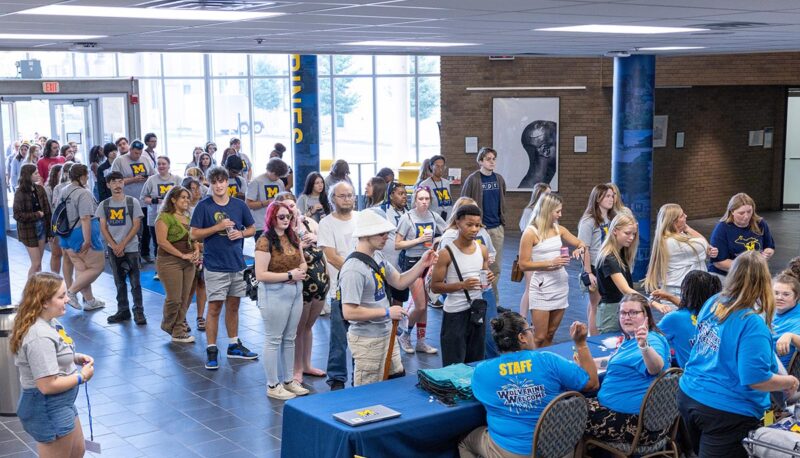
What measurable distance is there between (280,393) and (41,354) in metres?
2.82

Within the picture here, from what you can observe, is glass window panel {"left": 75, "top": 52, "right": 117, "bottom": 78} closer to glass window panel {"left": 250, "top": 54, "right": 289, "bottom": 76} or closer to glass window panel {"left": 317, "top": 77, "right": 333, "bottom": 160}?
glass window panel {"left": 250, "top": 54, "right": 289, "bottom": 76}

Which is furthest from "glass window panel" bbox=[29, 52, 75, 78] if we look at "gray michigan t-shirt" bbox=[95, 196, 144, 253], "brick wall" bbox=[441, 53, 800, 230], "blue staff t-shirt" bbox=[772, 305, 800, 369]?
"blue staff t-shirt" bbox=[772, 305, 800, 369]

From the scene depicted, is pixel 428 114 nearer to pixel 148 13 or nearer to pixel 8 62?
pixel 8 62

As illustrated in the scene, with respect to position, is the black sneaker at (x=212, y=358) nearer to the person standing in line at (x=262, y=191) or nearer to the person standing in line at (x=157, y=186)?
the person standing in line at (x=262, y=191)

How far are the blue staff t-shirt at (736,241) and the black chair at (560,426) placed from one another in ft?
12.5

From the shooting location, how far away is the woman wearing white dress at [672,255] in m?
7.68

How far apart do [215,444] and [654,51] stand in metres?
8.04

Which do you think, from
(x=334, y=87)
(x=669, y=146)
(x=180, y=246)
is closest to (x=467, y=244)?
(x=180, y=246)

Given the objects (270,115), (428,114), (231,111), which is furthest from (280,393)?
(231,111)

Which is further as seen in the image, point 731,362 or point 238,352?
point 238,352

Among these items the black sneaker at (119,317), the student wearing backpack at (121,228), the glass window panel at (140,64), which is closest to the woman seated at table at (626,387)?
the student wearing backpack at (121,228)

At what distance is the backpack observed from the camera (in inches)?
408

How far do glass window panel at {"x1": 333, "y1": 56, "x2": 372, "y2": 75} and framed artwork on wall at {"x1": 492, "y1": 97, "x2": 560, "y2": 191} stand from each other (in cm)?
828

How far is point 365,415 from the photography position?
5.14 meters
